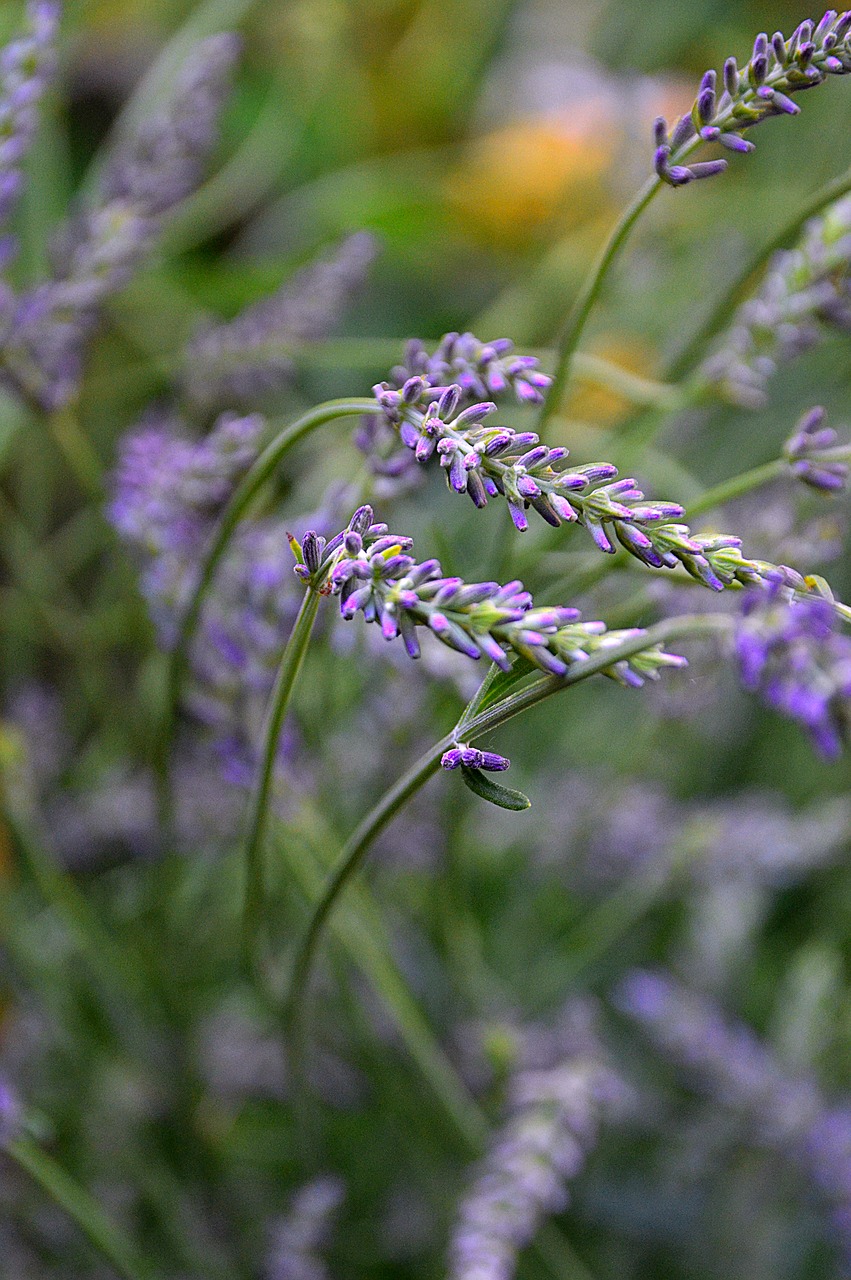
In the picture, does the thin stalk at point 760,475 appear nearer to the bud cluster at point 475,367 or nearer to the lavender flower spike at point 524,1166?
the bud cluster at point 475,367

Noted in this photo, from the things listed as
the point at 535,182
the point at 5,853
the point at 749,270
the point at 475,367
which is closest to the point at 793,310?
the point at 749,270

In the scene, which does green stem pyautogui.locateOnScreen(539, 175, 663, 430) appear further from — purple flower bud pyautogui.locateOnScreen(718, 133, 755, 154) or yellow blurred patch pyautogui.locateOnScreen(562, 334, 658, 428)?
yellow blurred patch pyautogui.locateOnScreen(562, 334, 658, 428)

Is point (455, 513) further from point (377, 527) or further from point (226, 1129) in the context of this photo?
point (377, 527)

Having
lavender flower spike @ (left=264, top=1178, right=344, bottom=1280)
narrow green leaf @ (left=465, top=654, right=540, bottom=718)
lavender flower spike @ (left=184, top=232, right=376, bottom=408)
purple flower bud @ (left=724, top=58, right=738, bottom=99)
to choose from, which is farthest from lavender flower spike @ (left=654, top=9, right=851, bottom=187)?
lavender flower spike @ (left=264, top=1178, right=344, bottom=1280)

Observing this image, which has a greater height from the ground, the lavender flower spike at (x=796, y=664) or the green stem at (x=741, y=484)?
the green stem at (x=741, y=484)

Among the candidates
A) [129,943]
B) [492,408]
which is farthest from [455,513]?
[492,408]

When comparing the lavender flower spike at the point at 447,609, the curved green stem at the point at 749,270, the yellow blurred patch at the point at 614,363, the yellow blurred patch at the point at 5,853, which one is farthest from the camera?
the yellow blurred patch at the point at 614,363

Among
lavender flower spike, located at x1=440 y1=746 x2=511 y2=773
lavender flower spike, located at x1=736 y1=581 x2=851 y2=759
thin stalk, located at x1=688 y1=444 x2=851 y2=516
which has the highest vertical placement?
thin stalk, located at x1=688 y1=444 x2=851 y2=516

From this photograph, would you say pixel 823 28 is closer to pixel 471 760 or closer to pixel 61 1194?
pixel 471 760

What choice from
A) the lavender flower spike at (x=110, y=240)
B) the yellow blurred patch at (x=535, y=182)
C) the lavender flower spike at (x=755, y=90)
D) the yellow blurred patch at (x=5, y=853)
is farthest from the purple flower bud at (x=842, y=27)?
the yellow blurred patch at (x=535, y=182)
